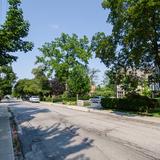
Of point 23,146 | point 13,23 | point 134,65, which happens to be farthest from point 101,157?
point 134,65

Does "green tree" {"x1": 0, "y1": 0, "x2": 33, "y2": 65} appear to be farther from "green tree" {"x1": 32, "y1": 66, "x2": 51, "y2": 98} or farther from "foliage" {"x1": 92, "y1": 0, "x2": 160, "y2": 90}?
"green tree" {"x1": 32, "y1": 66, "x2": 51, "y2": 98}

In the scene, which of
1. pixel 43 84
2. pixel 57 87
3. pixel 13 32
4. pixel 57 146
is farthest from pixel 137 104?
pixel 43 84

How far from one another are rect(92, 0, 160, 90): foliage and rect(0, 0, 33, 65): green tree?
320 inches

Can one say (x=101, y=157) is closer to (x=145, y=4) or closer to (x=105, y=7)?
(x=145, y=4)

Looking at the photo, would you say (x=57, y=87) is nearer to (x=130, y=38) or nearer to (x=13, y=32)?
(x=130, y=38)

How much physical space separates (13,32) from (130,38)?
9683mm

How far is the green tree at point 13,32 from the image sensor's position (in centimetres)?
2152

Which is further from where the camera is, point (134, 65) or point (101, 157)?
point (134, 65)

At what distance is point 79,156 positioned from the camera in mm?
10070

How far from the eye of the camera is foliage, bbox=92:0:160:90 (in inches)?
985

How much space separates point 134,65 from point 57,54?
46018 millimetres

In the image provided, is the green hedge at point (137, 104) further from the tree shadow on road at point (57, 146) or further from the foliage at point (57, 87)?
the foliage at point (57, 87)

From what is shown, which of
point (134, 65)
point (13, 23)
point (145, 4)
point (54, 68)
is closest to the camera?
point (13, 23)

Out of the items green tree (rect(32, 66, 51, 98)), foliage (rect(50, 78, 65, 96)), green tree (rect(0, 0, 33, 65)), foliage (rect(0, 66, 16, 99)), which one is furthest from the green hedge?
green tree (rect(32, 66, 51, 98))
